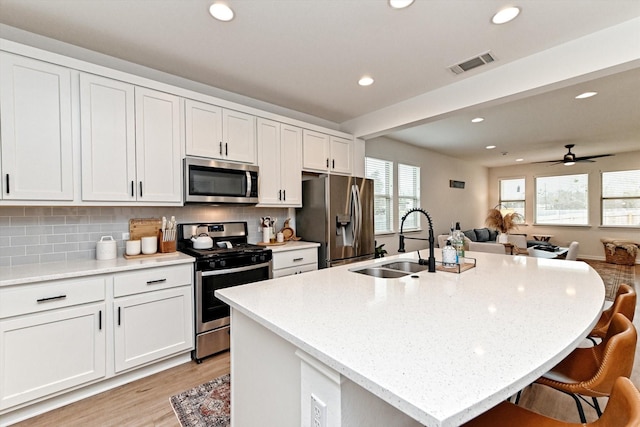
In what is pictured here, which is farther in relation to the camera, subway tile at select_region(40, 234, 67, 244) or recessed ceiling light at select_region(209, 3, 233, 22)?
subway tile at select_region(40, 234, 67, 244)

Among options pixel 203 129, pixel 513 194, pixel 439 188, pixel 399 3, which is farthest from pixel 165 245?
pixel 513 194

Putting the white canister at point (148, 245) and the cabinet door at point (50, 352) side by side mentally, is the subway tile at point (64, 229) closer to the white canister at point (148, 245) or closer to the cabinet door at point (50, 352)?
the white canister at point (148, 245)

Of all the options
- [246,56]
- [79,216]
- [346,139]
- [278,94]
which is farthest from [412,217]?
[79,216]

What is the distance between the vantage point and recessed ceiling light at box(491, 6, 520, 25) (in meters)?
1.94

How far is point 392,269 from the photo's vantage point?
221 centimetres

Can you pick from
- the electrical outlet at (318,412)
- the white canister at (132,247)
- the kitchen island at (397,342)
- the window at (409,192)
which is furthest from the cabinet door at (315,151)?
the electrical outlet at (318,412)

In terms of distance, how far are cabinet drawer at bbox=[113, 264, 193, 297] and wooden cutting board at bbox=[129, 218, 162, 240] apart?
22.7 inches

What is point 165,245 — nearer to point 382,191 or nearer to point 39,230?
point 39,230

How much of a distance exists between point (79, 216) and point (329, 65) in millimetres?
2524

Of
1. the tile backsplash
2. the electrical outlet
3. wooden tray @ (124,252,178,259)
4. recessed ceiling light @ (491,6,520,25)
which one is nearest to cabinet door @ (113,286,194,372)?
wooden tray @ (124,252,178,259)

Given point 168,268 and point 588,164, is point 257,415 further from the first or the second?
point 588,164

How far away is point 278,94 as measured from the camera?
10.9ft

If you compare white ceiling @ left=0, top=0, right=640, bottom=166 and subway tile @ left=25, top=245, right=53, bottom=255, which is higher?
white ceiling @ left=0, top=0, right=640, bottom=166

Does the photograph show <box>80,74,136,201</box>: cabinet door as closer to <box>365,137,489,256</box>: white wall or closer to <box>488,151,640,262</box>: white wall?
<box>365,137,489,256</box>: white wall
